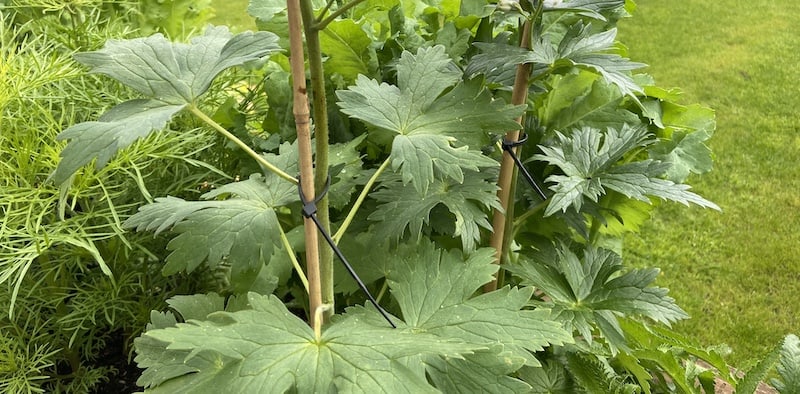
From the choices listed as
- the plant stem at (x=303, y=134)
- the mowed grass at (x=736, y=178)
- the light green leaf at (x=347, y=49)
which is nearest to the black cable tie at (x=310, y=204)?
the plant stem at (x=303, y=134)

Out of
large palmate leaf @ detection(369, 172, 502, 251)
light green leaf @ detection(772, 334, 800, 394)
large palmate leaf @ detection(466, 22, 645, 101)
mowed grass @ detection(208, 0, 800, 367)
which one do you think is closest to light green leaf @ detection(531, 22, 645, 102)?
large palmate leaf @ detection(466, 22, 645, 101)

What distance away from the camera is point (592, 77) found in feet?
3.09

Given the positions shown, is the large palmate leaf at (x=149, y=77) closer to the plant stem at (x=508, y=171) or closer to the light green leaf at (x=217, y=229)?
the light green leaf at (x=217, y=229)

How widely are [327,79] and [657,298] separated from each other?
1.64 ft

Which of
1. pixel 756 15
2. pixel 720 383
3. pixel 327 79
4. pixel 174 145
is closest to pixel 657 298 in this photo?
pixel 720 383

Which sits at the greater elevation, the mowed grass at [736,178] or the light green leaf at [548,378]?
the light green leaf at [548,378]

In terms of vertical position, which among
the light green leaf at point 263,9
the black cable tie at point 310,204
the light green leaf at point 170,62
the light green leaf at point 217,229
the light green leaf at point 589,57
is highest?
the light green leaf at point 170,62

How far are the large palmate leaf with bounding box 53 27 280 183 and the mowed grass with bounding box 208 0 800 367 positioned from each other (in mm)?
737

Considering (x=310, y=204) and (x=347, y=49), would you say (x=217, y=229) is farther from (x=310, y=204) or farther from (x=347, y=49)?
(x=347, y=49)

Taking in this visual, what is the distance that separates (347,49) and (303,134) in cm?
37

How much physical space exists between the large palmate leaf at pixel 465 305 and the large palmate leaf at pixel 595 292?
0.09 metres

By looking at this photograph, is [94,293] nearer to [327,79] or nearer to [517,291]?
[327,79]

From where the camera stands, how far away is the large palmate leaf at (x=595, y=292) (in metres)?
0.68

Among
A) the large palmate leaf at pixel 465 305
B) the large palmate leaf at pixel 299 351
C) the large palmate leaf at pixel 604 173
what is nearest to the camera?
the large palmate leaf at pixel 299 351
